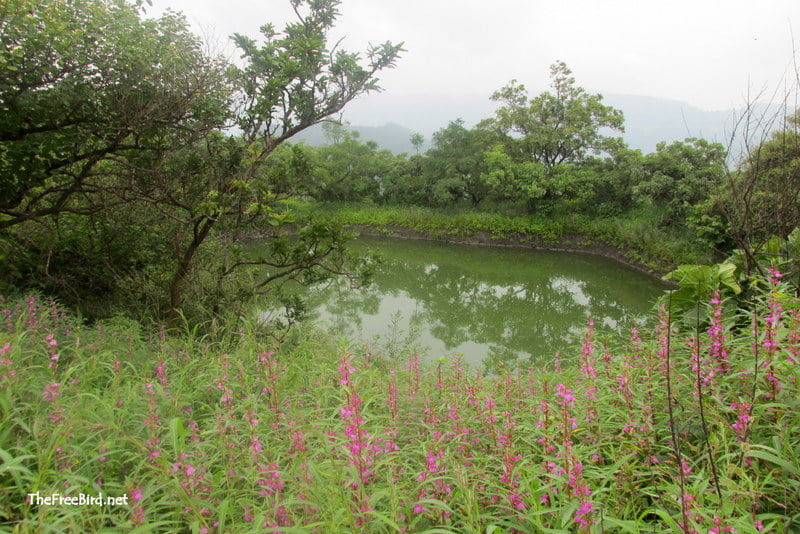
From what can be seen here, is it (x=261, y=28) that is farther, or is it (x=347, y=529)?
(x=261, y=28)

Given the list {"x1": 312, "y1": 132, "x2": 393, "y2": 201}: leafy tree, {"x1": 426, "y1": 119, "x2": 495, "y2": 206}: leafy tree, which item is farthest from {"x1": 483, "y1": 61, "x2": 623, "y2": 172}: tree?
{"x1": 312, "y1": 132, "x2": 393, "y2": 201}: leafy tree

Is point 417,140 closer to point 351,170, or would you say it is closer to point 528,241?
point 351,170

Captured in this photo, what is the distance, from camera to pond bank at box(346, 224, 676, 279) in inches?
409

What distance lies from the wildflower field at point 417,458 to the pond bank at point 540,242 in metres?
9.18

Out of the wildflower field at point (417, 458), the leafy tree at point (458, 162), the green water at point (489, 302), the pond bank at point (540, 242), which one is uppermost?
the leafy tree at point (458, 162)

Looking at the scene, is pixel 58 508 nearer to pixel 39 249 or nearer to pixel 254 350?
pixel 254 350

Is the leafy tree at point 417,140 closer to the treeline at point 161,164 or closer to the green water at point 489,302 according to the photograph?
the green water at point 489,302

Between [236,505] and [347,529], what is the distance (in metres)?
0.37

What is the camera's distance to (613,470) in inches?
45.9

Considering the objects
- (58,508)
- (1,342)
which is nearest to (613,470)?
(58,508)

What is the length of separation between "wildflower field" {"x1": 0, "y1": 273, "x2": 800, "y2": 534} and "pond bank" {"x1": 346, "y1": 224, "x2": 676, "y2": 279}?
30.1 feet

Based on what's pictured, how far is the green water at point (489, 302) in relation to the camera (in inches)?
226

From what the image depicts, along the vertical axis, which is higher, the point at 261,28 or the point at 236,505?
the point at 261,28

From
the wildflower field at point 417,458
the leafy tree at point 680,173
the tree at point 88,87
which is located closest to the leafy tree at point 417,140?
the leafy tree at point 680,173
